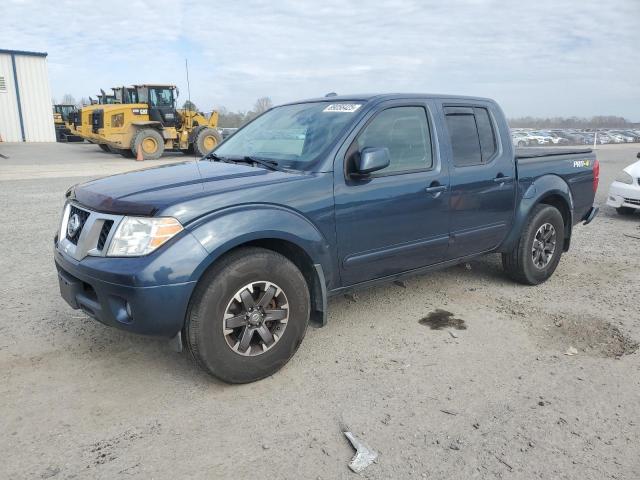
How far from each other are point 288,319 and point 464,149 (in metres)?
2.20

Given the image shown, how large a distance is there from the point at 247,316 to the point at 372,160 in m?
1.30

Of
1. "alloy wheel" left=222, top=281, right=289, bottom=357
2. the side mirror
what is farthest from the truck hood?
"alloy wheel" left=222, top=281, right=289, bottom=357

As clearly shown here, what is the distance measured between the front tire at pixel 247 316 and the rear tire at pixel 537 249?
8.34ft

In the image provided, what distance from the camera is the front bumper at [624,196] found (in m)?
8.38

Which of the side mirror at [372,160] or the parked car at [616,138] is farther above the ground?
the side mirror at [372,160]

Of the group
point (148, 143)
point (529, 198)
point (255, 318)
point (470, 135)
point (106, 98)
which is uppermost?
point (106, 98)

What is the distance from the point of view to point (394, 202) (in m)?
3.78

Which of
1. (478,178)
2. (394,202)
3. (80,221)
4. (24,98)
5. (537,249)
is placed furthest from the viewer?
(24,98)

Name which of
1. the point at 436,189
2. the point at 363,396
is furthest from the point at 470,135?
the point at 363,396

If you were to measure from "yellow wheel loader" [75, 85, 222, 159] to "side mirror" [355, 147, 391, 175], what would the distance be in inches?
673

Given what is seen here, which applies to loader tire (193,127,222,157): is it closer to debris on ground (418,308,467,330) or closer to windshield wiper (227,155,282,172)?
windshield wiper (227,155,282,172)

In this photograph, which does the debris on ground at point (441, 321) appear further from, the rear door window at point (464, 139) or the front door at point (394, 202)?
the rear door window at point (464, 139)

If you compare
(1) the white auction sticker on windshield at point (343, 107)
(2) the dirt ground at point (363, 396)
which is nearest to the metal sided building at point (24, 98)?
(2) the dirt ground at point (363, 396)

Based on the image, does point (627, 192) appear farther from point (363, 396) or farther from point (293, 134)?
point (363, 396)
